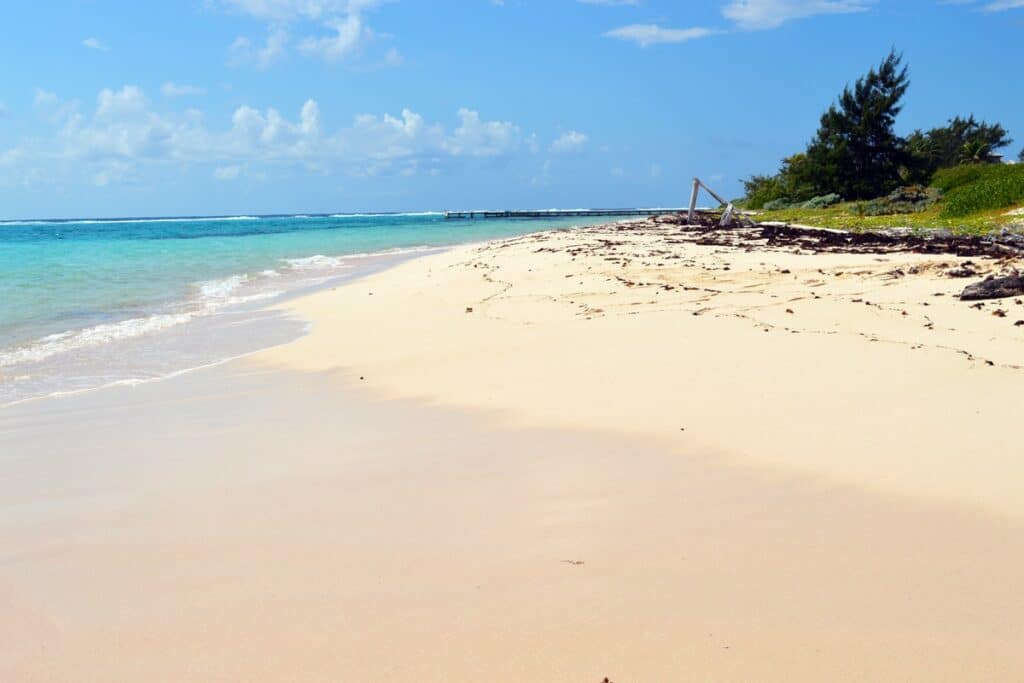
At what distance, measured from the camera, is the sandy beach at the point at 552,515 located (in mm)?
2412

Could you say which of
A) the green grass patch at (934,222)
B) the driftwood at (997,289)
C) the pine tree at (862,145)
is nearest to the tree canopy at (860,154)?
the pine tree at (862,145)

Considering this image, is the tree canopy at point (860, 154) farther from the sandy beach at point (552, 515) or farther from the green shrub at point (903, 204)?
the sandy beach at point (552, 515)

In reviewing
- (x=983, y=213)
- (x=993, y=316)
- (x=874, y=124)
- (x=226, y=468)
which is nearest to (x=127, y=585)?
(x=226, y=468)

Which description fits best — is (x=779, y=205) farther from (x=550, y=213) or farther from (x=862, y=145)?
(x=550, y=213)

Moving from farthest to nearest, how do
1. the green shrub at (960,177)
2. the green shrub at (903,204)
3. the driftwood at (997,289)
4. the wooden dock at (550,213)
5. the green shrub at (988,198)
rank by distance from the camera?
the wooden dock at (550,213), the green shrub at (960,177), the green shrub at (903,204), the green shrub at (988,198), the driftwood at (997,289)

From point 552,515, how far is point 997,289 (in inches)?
229

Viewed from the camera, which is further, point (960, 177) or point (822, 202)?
point (822, 202)

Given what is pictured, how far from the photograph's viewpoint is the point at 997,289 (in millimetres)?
7141

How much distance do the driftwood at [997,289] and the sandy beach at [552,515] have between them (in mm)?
249

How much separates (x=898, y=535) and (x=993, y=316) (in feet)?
14.6

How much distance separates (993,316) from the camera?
6559mm

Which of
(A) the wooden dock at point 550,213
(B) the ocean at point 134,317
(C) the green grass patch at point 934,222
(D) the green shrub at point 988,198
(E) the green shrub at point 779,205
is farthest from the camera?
(A) the wooden dock at point 550,213

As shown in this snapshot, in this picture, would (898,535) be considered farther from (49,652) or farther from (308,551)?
(49,652)

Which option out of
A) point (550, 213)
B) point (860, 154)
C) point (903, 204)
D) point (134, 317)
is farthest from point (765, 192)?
point (550, 213)
